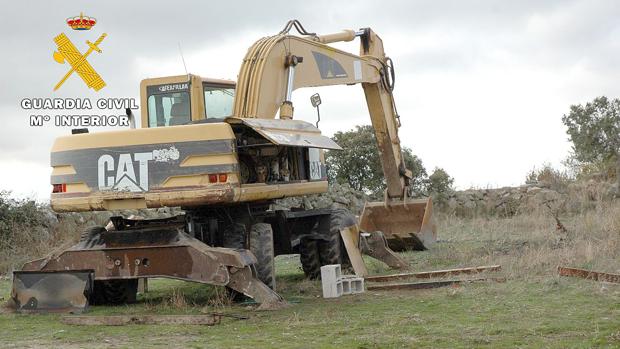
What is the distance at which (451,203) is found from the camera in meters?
28.8

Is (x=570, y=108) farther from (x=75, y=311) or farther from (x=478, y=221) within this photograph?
(x=75, y=311)

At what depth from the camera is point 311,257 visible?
15.0 meters

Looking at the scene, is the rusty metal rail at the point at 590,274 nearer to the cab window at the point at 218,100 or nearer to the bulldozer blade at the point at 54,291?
the cab window at the point at 218,100

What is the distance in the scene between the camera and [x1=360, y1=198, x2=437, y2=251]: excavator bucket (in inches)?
730

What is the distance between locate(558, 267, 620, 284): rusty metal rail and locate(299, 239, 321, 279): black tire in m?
3.85

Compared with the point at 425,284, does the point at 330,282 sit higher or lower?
higher

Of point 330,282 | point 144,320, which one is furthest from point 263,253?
point 144,320

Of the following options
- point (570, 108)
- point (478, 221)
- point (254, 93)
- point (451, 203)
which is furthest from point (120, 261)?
point (570, 108)

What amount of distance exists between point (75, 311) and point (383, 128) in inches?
336

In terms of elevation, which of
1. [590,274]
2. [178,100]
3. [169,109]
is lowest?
[590,274]

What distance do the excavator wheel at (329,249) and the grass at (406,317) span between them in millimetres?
318

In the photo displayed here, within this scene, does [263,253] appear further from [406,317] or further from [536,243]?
[536,243]

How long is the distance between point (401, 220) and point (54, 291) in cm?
911

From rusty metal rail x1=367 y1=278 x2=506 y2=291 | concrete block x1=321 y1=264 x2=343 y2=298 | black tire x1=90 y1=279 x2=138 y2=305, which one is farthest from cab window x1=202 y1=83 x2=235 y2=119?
rusty metal rail x1=367 y1=278 x2=506 y2=291
